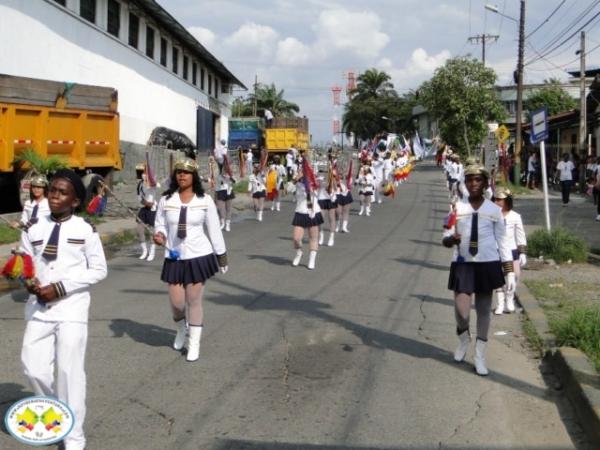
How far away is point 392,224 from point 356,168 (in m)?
6.02

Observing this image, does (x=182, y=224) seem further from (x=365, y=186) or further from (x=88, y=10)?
(x=88, y=10)

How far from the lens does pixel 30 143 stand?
52.8 ft

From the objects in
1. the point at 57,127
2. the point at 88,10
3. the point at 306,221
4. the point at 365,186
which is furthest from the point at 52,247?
the point at 88,10

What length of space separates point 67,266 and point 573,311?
5.42 meters

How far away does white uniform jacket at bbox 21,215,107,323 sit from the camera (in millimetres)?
4473

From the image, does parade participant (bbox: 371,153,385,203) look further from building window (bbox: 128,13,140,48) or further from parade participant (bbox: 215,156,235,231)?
building window (bbox: 128,13,140,48)

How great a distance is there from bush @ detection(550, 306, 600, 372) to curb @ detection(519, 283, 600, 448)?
0.40ft

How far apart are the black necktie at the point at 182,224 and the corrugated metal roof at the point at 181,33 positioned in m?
26.0

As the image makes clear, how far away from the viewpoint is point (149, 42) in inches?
1355

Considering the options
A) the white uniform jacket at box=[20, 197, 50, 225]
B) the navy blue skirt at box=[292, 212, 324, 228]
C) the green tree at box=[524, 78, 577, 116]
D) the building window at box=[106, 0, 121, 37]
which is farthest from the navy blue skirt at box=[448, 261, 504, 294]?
the green tree at box=[524, 78, 577, 116]

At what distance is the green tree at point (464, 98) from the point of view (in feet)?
161

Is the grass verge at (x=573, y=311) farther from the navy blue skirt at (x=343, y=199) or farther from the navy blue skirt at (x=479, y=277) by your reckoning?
the navy blue skirt at (x=343, y=199)

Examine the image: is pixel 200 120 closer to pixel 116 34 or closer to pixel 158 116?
pixel 158 116

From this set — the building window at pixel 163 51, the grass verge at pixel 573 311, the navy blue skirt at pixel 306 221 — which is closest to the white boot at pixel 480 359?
the grass verge at pixel 573 311
